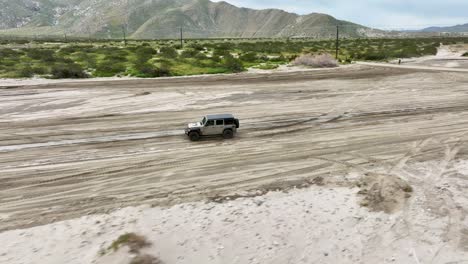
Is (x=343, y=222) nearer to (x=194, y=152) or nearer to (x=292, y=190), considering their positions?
(x=292, y=190)

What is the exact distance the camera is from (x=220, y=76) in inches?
1694

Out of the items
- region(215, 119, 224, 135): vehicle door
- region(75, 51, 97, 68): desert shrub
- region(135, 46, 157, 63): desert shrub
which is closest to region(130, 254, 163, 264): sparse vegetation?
region(215, 119, 224, 135): vehicle door

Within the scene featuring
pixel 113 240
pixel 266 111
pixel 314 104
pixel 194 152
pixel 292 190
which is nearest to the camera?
pixel 113 240

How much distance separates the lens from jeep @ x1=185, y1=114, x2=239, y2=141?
2012cm

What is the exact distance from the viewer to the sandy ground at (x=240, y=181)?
10914 mm

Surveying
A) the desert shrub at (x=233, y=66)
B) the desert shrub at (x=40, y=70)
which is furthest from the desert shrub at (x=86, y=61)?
the desert shrub at (x=233, y=66)

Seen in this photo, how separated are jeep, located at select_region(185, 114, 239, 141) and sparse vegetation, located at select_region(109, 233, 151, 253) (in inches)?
370

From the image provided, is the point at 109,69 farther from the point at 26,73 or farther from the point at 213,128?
the point at 213,128

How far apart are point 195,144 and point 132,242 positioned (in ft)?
30.2

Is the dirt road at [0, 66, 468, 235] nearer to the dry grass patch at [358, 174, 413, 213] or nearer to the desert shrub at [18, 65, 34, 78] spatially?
the dry grass patch at [358, 174, 413, 213]

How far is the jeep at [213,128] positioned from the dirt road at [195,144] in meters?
0.61

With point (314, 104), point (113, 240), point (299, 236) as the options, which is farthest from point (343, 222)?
point (314, 104)

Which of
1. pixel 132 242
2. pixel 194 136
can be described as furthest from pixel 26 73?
pixel 132 242

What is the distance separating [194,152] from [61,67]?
103 ft
